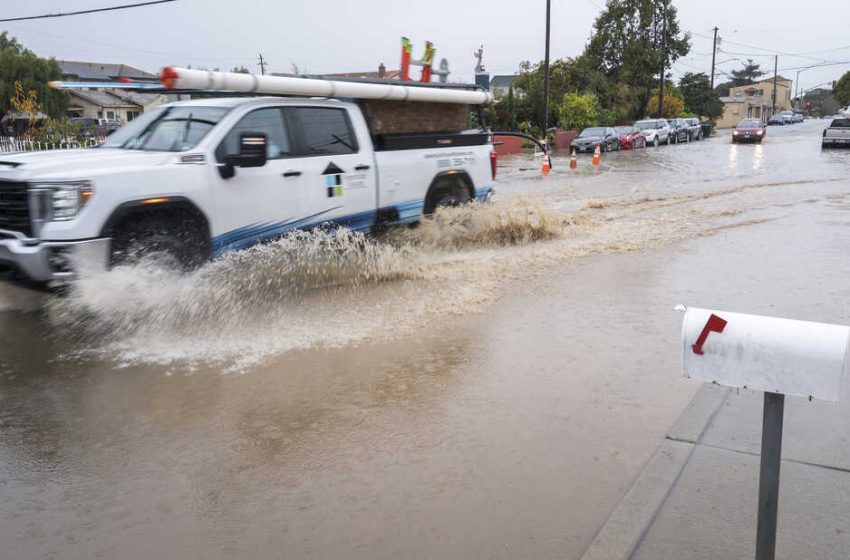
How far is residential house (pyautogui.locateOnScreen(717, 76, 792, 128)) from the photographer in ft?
359

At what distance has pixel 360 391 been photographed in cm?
484

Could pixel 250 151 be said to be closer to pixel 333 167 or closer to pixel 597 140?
pixel 333 167

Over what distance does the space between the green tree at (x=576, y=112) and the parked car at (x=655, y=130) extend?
321 centimetres

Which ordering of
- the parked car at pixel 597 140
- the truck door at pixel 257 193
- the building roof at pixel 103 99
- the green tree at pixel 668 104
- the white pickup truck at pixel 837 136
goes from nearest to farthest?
the truck door at pixel 257 193 → the parked car at pixel 597 140 → the white pickup truck at pixel 837 136 → the green tree at pixel 668 104 → the building roof at pixel 103 99

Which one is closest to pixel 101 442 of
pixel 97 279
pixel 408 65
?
pixel 97 279

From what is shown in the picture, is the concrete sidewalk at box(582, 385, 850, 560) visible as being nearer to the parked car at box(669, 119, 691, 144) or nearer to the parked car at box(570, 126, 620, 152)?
the parked car at box(570, 126, 620, 152)

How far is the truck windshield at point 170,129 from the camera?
21.3 ft

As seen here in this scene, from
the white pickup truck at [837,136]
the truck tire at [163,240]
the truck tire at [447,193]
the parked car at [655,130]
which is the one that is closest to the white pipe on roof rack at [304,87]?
the truck tire at [447,193]

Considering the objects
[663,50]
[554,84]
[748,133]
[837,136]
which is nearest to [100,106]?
[554,84]

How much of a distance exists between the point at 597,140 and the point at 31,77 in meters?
40.6

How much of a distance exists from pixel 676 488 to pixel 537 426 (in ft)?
3.32

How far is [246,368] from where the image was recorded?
206 inches

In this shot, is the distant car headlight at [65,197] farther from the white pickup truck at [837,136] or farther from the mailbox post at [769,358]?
the white pickup truck at [837,136]

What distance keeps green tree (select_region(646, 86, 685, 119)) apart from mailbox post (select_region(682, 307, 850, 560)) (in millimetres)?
61833
